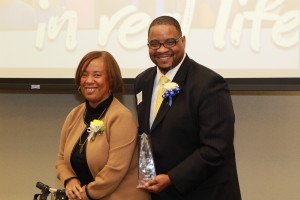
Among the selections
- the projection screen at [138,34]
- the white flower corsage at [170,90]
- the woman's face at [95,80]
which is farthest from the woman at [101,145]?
the projection screen at [138,34]

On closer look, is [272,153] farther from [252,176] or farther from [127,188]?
[127,188]

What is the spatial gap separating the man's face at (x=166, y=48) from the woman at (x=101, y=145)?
30 centimetres

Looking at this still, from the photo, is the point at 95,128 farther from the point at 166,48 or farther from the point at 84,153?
the point at 166,48

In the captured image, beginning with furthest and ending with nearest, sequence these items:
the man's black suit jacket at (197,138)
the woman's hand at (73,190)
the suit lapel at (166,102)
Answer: the woman's hand at (73,190)
the suit lapel at (166,102)
the man's black suit jacket at (197,138)

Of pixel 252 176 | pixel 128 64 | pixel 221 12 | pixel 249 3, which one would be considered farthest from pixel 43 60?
pixel 252 176

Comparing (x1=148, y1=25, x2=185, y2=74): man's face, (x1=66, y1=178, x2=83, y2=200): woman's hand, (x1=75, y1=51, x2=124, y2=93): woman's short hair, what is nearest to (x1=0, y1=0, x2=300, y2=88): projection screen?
(x1=75, y1=51, x2=124, y2=93): woman's short hair

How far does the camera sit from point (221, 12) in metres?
3.02

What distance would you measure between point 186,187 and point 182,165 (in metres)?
0.11

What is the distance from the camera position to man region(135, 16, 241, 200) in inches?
77.8

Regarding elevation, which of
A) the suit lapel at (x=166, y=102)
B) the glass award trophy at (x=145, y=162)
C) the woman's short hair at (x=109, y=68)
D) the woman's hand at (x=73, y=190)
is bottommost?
the woman's hand at (x=73, y=190)

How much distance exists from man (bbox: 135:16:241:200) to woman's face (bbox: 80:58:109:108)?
302 mm

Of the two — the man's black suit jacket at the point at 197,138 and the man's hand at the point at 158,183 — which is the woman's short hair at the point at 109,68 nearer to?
the man's black suit jacket at the point at 197,138

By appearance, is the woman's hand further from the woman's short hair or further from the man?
the woman's short hair

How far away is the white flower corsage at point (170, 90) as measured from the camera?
2.05m
